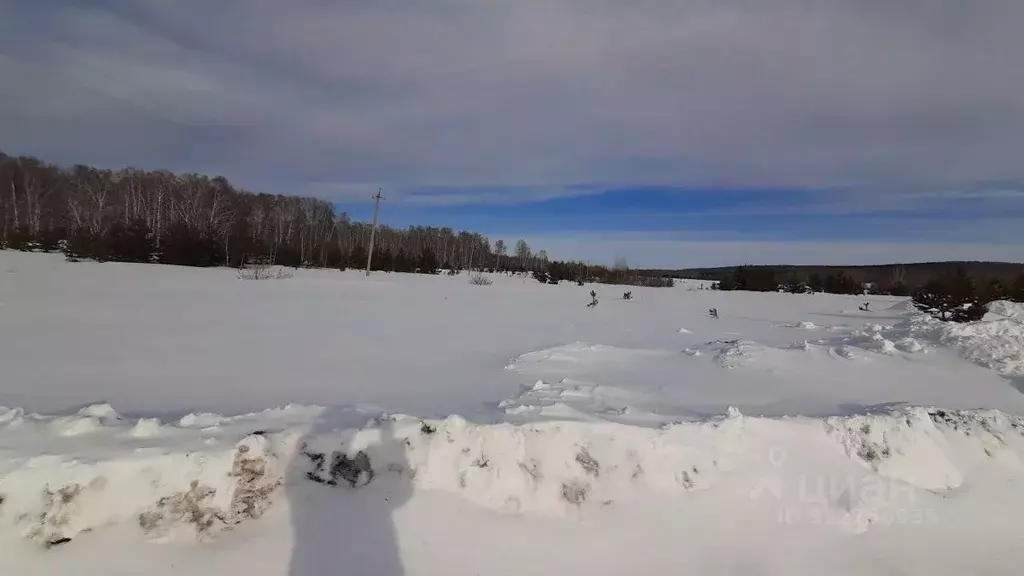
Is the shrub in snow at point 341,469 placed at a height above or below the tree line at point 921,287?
below

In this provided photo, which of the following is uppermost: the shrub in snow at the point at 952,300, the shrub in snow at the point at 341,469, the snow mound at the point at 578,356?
the shrub in snow at the point at 952,300

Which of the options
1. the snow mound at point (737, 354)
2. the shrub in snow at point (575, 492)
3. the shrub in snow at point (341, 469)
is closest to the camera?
the shrub in snow at point (341, 469)

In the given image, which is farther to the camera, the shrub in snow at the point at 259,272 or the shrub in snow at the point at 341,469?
the shrub in snow at the point at 259,272

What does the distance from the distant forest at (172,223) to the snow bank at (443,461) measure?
99.6ft

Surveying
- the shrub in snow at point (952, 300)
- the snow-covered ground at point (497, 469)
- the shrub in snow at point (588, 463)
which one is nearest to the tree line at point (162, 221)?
the snow-covered ground at point (497, 469)

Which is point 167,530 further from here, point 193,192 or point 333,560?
point 193,192

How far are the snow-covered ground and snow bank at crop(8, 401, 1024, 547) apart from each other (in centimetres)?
1

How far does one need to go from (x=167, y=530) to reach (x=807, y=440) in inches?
187

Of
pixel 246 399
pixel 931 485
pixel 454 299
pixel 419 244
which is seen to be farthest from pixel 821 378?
pixel 419 244

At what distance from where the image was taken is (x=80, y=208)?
42875 mm

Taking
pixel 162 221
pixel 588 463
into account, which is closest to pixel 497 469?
pixel 588 463

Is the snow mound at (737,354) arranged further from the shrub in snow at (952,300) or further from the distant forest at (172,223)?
the distant forest at (172,223)

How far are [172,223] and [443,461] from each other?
37987mm

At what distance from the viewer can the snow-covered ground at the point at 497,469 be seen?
3.12m
